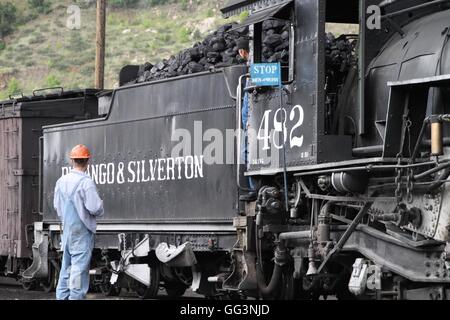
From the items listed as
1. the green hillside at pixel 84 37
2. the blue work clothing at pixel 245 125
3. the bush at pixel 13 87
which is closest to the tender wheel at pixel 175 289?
the blue work clothing at pixel 245 125

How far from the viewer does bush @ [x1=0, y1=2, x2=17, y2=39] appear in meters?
66.9

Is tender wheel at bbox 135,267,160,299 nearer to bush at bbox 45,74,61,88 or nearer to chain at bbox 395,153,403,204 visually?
chain at bbox 395,153,403,204

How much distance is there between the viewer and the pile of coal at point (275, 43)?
37.0 feet

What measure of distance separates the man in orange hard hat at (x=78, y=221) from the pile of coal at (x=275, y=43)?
255 cm

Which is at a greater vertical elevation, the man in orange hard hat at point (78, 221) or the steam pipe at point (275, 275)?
the man in orange hard hat at point (78, 221)

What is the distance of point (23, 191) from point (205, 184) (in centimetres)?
633

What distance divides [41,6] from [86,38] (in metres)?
4.85

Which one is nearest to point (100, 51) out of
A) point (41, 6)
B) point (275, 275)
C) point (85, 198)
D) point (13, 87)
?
point (275, 275)

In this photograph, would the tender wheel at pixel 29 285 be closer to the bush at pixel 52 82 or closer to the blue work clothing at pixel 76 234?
the blue work clothing at pixel 76 234

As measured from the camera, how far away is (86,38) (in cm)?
6556

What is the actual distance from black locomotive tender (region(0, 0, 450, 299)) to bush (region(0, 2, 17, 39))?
174 ft

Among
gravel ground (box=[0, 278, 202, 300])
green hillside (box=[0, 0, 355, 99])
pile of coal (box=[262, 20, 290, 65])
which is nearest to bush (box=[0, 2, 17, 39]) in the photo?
green hillside (box=[0, 0, 355, 99])
